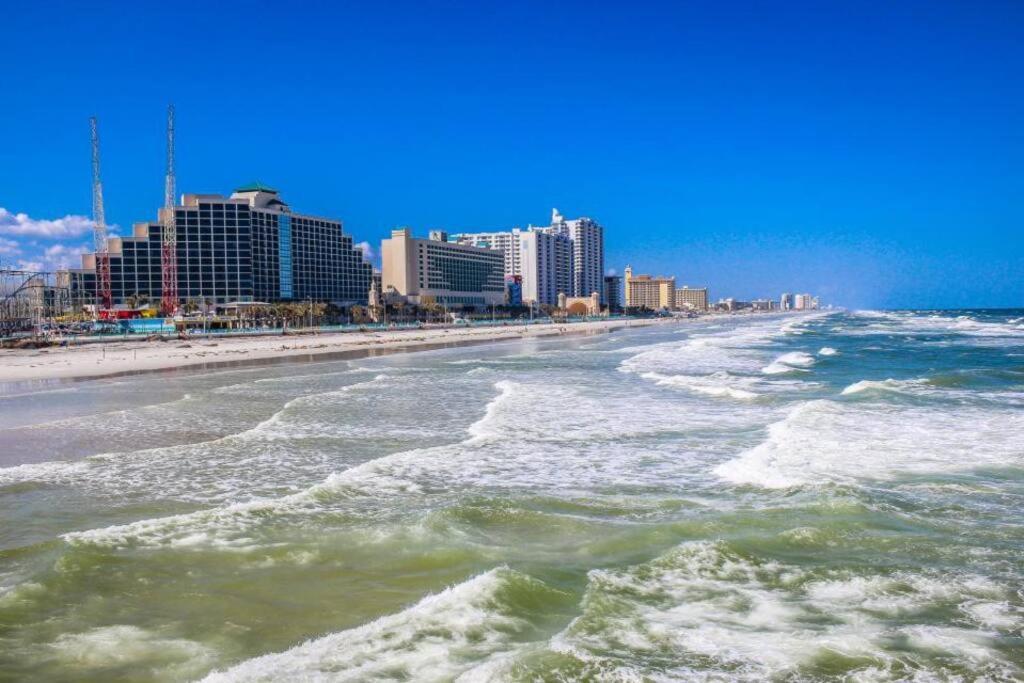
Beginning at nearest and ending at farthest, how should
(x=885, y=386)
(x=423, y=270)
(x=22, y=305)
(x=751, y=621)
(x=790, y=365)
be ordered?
(x=751, y=621) < (x=885, y=386) < (x=790, y=365) < (x=22, y=305) < (x=423, y=270)

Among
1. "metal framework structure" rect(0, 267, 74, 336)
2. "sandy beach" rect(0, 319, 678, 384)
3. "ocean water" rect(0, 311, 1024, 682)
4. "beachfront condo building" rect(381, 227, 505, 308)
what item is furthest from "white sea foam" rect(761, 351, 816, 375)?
"beachfront condo building" rect(381, 227, 505, 308)

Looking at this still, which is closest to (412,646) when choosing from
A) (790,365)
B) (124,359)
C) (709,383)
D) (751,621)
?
(751,621)

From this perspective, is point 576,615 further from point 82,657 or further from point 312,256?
point 312,256

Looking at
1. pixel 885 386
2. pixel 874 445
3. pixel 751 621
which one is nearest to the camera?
pixel 751 621

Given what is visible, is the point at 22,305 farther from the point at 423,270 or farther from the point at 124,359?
the point at 423,270

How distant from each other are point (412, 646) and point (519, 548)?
2731mm

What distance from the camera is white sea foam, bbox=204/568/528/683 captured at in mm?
5867

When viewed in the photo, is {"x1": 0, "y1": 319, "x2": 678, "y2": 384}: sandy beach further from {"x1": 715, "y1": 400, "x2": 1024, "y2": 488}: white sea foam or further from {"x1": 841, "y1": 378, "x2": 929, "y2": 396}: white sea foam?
{"x1": 715, "y1": 400, "x2": 1024, "y2": 488}: white sea foam

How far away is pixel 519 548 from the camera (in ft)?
29.3

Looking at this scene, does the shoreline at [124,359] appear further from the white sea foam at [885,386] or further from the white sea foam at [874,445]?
the white sea foam at [885,386]

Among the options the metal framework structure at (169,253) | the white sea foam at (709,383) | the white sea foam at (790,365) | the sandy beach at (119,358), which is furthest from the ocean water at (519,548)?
the metal framework structure at (169,253)

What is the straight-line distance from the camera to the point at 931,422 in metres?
18.3

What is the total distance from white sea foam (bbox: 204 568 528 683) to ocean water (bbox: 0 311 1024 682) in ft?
0.08

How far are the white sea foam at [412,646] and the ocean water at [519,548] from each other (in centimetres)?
2
